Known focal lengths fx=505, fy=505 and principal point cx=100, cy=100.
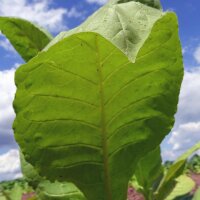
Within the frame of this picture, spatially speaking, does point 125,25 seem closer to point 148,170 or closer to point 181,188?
point 148,170

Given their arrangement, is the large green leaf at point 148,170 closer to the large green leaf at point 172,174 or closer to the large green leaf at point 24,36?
the large green leaf at point 172,174

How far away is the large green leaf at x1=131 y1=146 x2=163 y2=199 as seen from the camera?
1225 millimetres

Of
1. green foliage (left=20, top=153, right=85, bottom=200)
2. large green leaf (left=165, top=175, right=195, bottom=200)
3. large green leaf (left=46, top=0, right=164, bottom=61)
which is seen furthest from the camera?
large green leaf (left=165, top=175, right=195, bottom=200)

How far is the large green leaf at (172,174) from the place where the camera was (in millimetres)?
1227

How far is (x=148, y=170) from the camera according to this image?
1245 millimetres

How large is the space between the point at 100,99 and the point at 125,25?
21 cm

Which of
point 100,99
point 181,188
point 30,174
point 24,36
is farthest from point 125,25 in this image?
point 181,188

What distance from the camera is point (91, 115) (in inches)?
35.4

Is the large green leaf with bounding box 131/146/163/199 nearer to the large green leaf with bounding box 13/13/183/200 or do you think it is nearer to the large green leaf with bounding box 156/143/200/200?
the large green leaf with bounding box 156/143/200/200

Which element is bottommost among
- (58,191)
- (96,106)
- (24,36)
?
(58,191)

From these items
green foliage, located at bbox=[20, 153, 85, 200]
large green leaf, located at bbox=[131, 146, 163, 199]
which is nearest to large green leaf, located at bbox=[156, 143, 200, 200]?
large green leaf, located at bbox=[131, 146, 163, 199]

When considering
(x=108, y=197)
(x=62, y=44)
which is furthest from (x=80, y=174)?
(x=62, y=44)

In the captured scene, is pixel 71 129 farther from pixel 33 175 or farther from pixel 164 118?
pixel 33 175

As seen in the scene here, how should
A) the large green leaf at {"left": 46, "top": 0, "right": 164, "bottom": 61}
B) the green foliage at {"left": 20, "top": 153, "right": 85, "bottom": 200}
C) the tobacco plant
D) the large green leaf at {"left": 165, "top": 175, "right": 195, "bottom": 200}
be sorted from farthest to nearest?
the large green leaf at {"left": 165, "top": 175, "right": 195, "bottom": 200}
the green foliage at {"left": 20, "top": 153, "right": 85, "bottom": 200}
the tobacco plant
the large green leaf at {"left": 46, "top": 0, "right": 164, "bottom": 61}
